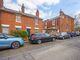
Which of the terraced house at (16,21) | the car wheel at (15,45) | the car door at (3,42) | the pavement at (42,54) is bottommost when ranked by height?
the pavement at (42,54)

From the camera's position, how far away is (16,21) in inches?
870

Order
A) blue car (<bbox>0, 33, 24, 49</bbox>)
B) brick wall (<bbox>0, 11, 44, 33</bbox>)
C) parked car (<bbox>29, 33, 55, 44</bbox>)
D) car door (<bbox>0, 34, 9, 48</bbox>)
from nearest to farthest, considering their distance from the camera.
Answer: car door (<bbox>0, 34, 9, 48</bbox>)
blue car (<bbox>0, 33, 24, 49</bbox>)
parked car (<bbox>29, 33, 55, 44</bbox>)
brick wall (<bbox>0, 11, 44, 33</bbox>)

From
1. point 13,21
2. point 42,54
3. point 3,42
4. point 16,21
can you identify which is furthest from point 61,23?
point 42,54

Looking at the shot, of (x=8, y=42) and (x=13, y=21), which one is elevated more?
(x=13, y=21)

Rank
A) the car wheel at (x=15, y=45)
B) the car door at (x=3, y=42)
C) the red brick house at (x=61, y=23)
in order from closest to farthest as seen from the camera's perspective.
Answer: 1. the car door at (x=3, y=42)
2. the car wheel at (x=15, y=45)
3. the red brick house at (x=61, y=23)

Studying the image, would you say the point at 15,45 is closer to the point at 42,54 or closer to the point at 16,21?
the point at 42,54

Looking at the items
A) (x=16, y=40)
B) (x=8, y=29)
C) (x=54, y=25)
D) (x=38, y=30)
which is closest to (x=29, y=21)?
(x=38, y=30)

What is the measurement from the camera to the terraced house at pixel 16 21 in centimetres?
1988

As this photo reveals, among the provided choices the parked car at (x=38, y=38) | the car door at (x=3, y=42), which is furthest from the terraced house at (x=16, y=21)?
the car door at (x=3, y=42)

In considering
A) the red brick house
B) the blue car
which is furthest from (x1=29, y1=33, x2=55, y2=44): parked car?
the red brick house

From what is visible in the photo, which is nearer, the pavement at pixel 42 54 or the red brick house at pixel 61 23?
the pavement at pixel 42 54

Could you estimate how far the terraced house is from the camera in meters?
19.9

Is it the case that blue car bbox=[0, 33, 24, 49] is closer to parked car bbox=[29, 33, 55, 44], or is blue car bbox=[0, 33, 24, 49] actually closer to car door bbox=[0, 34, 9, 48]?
car door bbox=[0, 34, 9, 48]

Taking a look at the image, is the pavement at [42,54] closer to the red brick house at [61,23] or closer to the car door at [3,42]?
the car door at [3,42]
